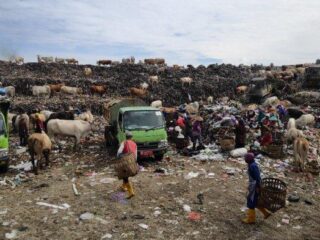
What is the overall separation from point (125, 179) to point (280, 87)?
20673mm

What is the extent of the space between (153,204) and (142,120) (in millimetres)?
4438

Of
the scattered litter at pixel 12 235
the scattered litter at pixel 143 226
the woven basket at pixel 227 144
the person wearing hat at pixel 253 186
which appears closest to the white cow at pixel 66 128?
the woven basket at pixel 227 144

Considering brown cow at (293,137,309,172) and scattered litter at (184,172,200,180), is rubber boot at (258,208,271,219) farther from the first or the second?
brown cow at (293,137,309,172)

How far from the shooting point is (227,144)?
47.1 feet

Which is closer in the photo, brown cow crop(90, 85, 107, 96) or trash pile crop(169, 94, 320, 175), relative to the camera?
trash pile crop(169, 94, 320, 175)

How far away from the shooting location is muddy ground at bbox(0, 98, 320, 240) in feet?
26.3

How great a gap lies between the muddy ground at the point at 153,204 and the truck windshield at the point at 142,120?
1259 millimetres

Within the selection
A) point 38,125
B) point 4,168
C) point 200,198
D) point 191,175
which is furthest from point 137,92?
point 200,198

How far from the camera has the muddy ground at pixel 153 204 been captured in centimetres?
802

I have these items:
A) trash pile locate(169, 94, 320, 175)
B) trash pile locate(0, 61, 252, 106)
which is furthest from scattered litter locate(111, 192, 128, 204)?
trash pile locate(0, 61, 252, 106)

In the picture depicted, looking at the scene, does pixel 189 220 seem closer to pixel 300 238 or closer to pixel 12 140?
pixel 300 238

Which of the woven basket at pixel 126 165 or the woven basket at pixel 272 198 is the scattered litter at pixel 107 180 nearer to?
the woven basket at pixel 126 165

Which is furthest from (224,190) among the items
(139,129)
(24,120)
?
(24,120)

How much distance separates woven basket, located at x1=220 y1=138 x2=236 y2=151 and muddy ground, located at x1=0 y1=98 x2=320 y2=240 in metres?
1.01
